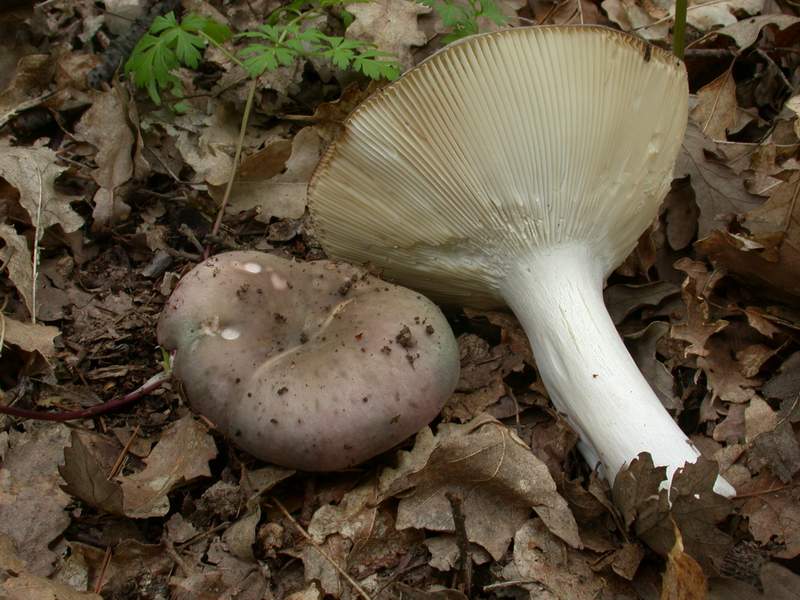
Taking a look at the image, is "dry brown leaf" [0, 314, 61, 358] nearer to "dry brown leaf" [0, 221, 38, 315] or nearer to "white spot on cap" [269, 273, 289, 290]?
"dry brown leaf" [0, 221, 38, 315]

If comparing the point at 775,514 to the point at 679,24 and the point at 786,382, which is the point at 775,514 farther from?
the point at 679,24

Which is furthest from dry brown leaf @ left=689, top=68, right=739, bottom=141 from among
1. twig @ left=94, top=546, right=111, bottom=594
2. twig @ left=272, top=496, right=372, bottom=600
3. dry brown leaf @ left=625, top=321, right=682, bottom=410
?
twig @ left=94, top=546, right=111, bottom=594

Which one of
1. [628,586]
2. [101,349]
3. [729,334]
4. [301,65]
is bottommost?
[101,349]

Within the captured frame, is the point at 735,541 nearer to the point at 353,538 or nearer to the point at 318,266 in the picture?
the point at 353,538

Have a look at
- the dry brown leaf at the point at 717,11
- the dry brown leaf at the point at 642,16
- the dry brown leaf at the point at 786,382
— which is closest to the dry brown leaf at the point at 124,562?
the dry brown leaf at the point at 786,382

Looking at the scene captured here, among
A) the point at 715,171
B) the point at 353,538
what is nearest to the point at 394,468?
the point at 353,538
